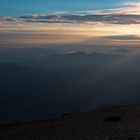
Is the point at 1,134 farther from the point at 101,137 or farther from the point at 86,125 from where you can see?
the point at 101,137

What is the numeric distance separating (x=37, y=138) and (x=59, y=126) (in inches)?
272

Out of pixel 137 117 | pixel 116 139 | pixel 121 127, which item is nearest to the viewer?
pixel 116 139

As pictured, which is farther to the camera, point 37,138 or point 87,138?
point 37,138

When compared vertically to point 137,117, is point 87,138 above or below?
above

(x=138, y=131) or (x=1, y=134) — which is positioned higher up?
(x=138, y=131)

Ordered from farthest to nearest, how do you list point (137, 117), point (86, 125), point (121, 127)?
point (137, 117) → point (86, 125) → point (121, 127)

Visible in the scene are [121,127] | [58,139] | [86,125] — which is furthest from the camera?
[86,125]

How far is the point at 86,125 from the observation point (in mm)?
39094

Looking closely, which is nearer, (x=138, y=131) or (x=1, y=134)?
(x=138, y=131)

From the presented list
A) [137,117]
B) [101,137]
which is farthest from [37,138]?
[137,117]

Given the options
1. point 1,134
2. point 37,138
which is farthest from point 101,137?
point 1,134

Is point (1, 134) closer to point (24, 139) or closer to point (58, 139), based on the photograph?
point (24, 139)

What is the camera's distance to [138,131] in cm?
3225

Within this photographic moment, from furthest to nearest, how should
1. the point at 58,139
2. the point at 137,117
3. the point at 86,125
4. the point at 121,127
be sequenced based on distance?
the point at 137,117, the point at 86,125, the point at 121,127, the point at 58,139
